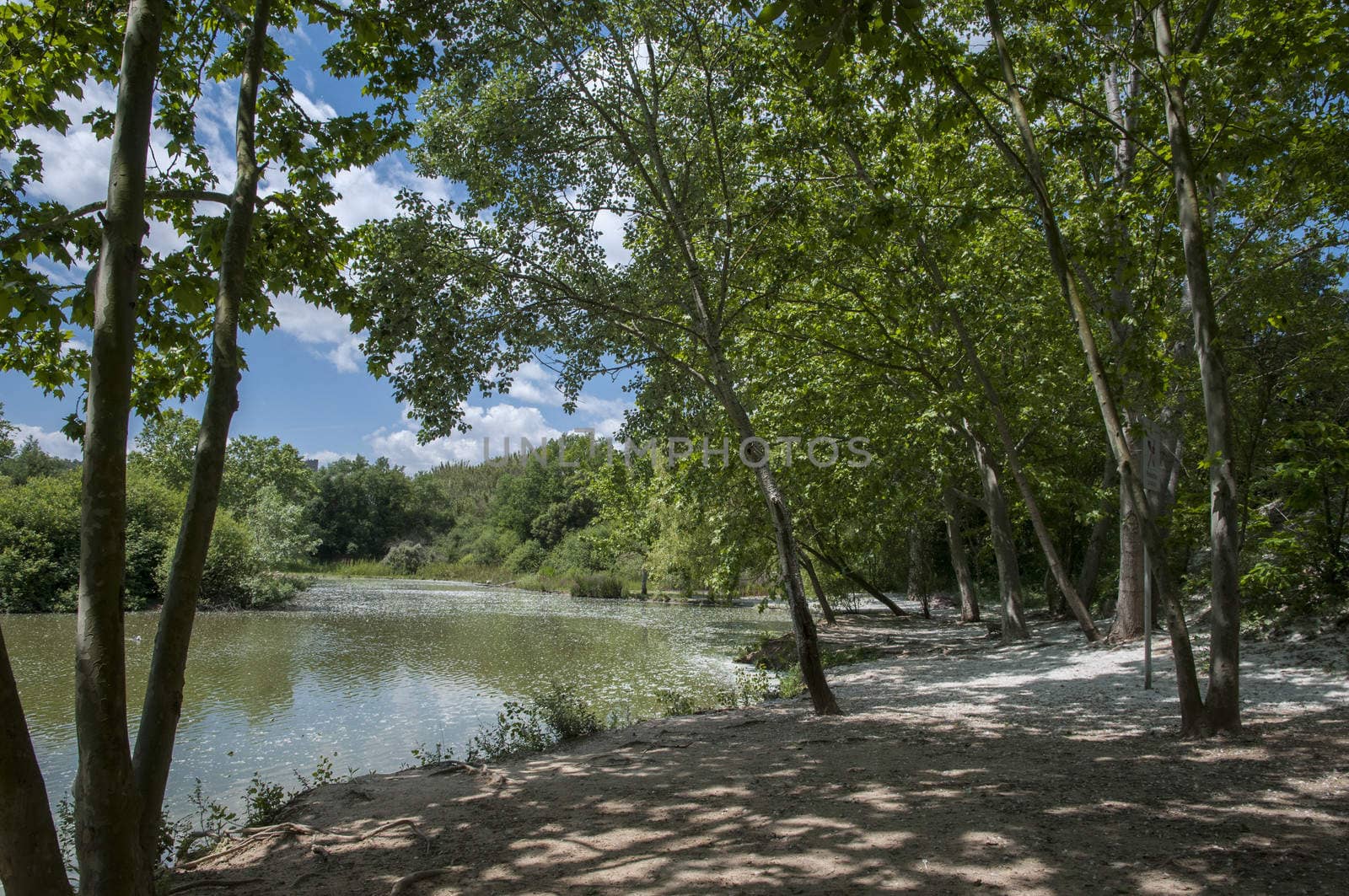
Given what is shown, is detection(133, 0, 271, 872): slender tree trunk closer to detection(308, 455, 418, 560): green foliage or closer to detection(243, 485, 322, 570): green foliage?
detection(243, 485, 322, 570): green foliage

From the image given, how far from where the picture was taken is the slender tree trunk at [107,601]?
2885mm

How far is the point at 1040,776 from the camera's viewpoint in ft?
15.9

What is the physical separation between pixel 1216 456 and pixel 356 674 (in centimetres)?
1391

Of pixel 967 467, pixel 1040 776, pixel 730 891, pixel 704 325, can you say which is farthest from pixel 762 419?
pixel 730 891

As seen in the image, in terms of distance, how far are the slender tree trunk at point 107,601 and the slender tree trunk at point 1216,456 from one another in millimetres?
6131

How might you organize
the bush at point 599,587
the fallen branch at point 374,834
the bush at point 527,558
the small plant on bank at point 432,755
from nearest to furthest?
the fallen branch at point 374,834 → the small plant on bank at point 432,755 → the bush at point 599,587 → the bush at point 527,558

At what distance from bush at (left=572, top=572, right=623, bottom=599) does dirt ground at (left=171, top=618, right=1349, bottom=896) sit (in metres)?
32.7

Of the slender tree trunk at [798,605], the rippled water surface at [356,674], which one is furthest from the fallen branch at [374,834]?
the slender tree trunk at [798,605]

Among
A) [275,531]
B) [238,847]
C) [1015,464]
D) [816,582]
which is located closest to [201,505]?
[238,847]

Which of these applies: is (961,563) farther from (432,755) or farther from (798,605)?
(432,755)

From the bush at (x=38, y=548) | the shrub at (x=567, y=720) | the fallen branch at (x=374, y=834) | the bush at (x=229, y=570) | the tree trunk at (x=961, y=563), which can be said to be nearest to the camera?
the fallen branch at (x=374, y=834)

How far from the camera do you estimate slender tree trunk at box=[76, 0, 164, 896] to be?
9.46 ft

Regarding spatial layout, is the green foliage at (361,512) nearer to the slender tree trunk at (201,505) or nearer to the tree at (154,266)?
the tree at (154,266)

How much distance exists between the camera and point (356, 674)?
14492mm
